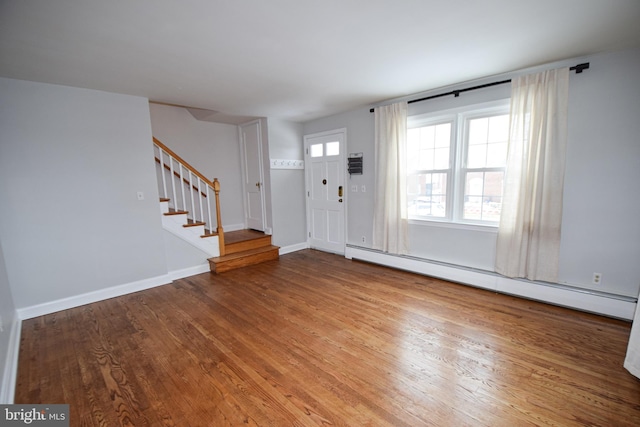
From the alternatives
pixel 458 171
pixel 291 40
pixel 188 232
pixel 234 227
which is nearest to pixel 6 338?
pixel 188 232

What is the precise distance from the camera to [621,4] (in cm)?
177

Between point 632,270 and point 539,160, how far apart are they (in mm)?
1322

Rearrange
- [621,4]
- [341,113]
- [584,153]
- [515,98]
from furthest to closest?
1. [341,113]
2. [515,98]
3. [584,153]
4. [621,4]

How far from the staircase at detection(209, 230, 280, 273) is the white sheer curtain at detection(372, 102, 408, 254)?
79.2 inches

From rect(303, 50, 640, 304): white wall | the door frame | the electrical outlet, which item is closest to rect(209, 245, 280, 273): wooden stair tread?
the door frame

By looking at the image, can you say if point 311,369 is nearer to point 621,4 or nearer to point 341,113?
point 621,4

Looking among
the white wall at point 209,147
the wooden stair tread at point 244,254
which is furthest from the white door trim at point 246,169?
the wooden stair tread at point 244,254

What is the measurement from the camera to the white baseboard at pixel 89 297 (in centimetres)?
291

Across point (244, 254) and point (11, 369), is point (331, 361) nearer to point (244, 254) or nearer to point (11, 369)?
point (11, 369)

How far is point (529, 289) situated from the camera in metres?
2.98

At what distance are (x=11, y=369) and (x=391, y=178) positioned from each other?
432cm

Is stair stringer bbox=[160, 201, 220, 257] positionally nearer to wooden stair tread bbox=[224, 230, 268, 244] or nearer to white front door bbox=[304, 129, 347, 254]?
wooden stair tread bbox=[224, 230, 268, 244]

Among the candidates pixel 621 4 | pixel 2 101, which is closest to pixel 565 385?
pixel 621 4

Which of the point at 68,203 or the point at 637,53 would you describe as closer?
the point at 637,53
